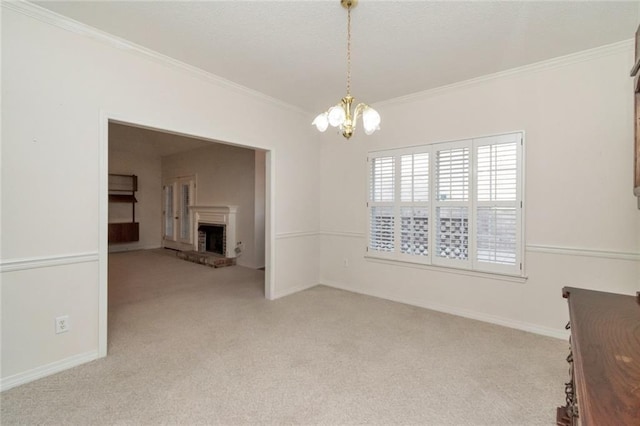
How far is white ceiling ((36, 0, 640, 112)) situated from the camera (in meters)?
2.22

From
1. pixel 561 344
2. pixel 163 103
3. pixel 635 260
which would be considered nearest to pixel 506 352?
pixel 561 344

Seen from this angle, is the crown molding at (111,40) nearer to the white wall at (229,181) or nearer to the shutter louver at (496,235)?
the white wall at (229,181)

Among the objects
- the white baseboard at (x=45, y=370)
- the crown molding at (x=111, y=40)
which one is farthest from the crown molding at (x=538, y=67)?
the white baseboard at (x=45, y=370)

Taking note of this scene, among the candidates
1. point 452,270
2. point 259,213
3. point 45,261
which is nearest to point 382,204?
point 452,270

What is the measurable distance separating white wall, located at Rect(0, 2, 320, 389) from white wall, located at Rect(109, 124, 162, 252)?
220 inches

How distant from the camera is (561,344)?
2838mm

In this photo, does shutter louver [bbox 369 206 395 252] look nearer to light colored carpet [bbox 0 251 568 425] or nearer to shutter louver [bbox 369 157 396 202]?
shutter louver [bbox 369 157 396 202]

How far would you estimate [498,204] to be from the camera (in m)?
3.29

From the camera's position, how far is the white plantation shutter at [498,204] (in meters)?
3.21

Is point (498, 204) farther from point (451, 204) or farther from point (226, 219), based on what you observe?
point (226, 219)

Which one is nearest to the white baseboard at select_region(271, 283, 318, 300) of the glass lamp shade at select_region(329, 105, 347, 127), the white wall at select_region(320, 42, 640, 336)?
the white wall at select_region(320, 42, 640, 336)

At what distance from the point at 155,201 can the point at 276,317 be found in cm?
712

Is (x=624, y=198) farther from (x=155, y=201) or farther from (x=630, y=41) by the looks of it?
(x=155, y=201)

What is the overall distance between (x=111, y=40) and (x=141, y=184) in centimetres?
688
